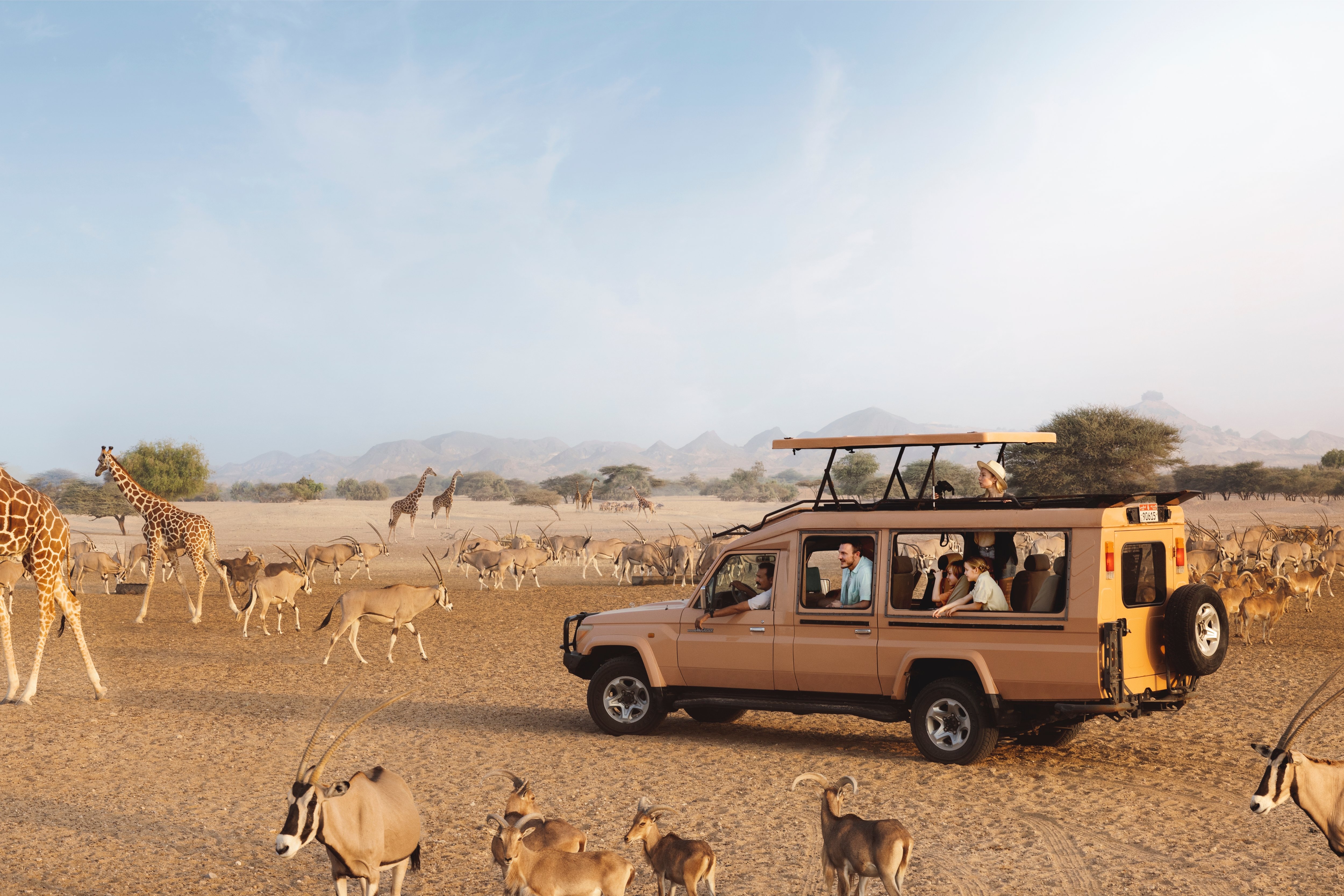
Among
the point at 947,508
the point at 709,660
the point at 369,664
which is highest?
the point at 947,508

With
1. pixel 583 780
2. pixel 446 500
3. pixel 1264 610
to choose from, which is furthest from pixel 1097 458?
pixel 583 780

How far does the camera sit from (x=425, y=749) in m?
10.4

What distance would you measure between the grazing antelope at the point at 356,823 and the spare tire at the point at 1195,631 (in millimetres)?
6488

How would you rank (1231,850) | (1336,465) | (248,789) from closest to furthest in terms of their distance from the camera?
(1231,850), (248,789), (1336,465)

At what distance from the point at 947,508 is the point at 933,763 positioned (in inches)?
90.6

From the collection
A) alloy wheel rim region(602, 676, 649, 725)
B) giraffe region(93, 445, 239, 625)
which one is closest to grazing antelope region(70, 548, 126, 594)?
giraffe region(93, 445, 239, 625)

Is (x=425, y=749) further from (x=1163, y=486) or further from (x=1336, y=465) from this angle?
Result: (x=1336, y=465)

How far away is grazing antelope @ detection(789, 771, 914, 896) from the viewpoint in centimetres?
559

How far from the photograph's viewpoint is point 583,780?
908 centimetres

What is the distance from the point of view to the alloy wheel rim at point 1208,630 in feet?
29.6

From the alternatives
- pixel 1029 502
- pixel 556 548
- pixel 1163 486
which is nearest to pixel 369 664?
pixel 1029 502

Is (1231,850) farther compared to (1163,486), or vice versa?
(1163,486)

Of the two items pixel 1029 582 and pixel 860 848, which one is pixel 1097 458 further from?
pixel 860 848

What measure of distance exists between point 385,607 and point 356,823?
1062 cm
